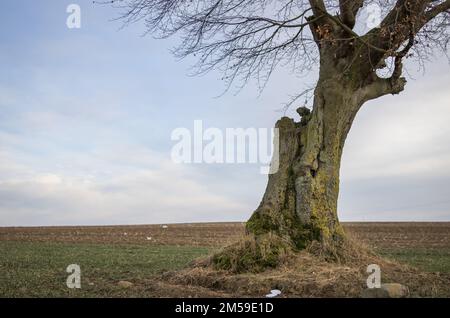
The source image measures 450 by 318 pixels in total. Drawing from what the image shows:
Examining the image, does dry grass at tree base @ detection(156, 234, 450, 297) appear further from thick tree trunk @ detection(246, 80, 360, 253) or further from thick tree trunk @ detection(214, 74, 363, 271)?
thick tree trunk @ detection(246, 80, 360, 253)

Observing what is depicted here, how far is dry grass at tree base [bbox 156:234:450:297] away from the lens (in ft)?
32.9

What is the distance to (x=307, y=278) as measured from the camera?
1058 cm

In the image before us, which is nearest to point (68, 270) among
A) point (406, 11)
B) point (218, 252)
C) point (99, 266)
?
point (99, 266)

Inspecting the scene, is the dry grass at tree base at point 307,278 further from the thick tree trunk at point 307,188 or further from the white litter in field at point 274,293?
the thick tree trunk at point 307,188

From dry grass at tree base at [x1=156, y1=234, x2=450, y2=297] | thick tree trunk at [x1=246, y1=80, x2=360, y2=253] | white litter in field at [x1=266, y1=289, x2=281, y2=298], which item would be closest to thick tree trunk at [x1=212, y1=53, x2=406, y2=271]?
thick tree trunk at [x1=246, y1=80, x2=360, y2=253]

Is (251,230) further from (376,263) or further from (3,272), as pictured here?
(3,272)

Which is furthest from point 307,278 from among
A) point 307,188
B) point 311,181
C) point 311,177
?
point 311,177

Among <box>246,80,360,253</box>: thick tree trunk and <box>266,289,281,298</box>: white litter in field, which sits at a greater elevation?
<box>246,80,360,253</box>: thick tree trunk

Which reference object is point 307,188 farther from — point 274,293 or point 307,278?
point 274,293

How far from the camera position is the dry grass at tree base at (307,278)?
32.9 ft

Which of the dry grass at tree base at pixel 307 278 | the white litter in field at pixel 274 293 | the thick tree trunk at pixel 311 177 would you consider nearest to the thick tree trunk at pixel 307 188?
the thick tree trunk at pixel 311 177

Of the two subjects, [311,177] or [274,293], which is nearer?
[274,293]

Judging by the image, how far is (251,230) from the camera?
12.4 meters
